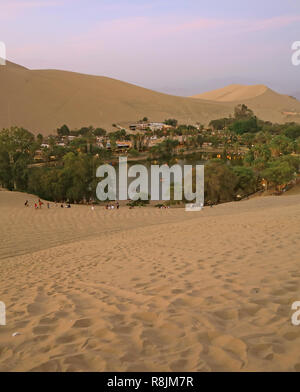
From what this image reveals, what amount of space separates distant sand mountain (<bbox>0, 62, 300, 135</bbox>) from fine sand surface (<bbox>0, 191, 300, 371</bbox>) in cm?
10071

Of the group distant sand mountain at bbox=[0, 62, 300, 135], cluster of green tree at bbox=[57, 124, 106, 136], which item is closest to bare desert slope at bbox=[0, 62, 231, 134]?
distant sand mountain at bbox=[0, 62, 300, 135]

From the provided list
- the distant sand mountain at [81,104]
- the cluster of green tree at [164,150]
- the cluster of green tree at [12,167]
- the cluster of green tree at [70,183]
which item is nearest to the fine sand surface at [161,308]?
the cluster of green tree at [70,183]

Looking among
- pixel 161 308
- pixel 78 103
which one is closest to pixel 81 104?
pixel 78 103

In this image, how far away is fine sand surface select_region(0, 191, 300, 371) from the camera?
2.88 m

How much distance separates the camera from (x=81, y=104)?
4840 inches

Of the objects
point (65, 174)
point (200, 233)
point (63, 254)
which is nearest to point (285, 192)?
point (65, 174)

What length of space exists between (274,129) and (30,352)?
333 feet

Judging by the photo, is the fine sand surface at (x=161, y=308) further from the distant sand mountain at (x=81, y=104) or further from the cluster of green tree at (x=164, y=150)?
Answer: the distant sand mountain at (x=81, y=104)

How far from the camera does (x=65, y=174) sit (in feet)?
98.6

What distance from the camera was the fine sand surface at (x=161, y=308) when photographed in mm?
2881

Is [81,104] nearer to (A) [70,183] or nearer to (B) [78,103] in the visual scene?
(B) [78,103]

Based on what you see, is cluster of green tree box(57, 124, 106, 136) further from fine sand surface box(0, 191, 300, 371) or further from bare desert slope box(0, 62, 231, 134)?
fine sand surface box(0, 191, 300, 371)

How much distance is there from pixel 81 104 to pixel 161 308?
127201 mm

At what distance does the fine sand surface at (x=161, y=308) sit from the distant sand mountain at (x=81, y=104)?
101 m
